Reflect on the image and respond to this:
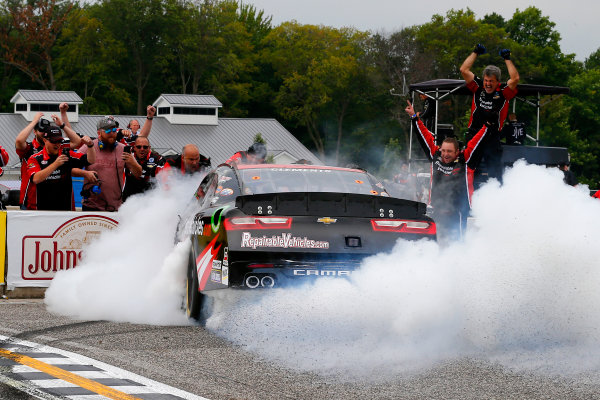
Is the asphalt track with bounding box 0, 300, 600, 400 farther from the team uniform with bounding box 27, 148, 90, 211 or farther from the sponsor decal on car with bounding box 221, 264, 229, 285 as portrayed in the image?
the team uniform with bounding box 27, 148, 90, 211

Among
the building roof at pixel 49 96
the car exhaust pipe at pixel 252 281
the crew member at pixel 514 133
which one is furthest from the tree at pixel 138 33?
the car exhaust pipe at pixel 252 281

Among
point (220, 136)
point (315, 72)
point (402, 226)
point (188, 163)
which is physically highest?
point (315, 72)

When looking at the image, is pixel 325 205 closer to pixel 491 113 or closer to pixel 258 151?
pixel 491 113

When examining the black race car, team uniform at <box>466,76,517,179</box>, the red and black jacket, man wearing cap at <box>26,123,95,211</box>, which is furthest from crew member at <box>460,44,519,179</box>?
man wearing cap at <box>26,123,95,211</box>

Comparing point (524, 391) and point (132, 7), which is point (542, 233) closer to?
point (524, 391)

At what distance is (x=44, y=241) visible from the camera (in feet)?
36.1

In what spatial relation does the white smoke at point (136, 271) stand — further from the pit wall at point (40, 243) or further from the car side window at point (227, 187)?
the car side window at point (227, 187)

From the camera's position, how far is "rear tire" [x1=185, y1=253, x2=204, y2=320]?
8148 millimetres

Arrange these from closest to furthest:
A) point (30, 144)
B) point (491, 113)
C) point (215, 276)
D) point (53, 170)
→ point (215, 276), point (491, 113), point (53, 170), point (30, 144)

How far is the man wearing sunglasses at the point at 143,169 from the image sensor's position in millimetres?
11633

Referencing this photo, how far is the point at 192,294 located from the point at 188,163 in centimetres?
260

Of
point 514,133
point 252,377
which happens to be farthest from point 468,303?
point 514,133

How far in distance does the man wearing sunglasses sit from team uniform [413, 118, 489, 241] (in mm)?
3447

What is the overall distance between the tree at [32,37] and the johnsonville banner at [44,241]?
227 feet
